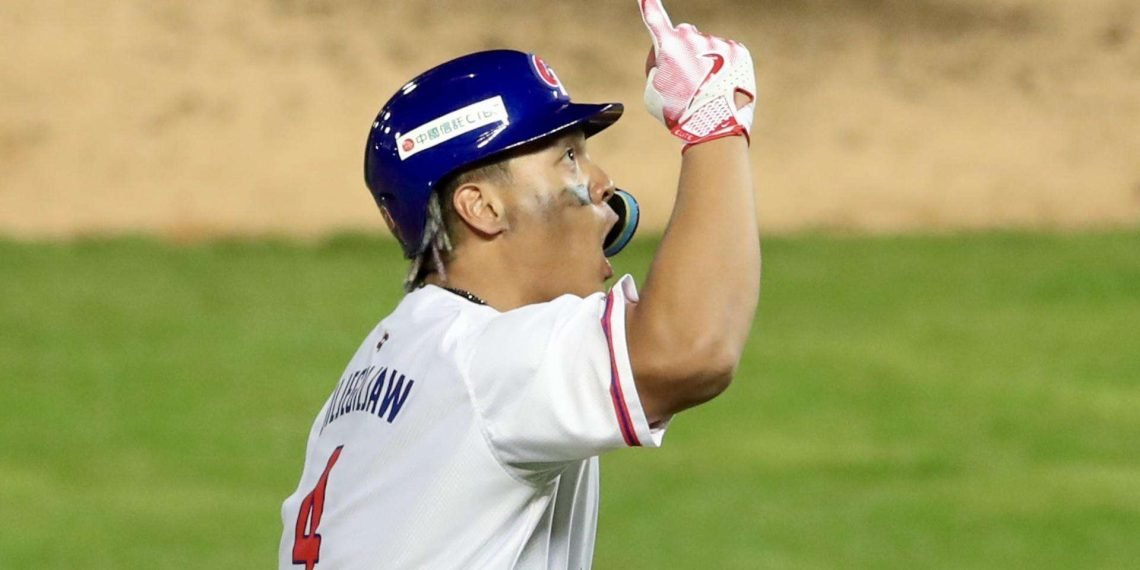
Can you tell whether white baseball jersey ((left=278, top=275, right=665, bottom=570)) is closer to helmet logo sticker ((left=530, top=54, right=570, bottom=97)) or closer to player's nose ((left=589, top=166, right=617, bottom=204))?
player's nose ((left=589, top=166, right=617, bottom=204))

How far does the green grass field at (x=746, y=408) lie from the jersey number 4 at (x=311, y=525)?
4.36 metres

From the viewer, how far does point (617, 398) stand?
9.48ft

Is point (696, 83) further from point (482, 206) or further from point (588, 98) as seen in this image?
point (588, 98)

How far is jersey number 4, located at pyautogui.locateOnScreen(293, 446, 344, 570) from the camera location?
330 cm

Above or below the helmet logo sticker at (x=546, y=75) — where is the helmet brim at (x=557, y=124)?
below

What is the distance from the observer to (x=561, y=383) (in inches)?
115

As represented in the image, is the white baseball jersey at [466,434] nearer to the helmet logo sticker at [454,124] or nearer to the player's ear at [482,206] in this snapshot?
the player's ear at [482,206]

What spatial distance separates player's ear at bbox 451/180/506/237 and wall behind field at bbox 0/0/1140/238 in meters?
10.6

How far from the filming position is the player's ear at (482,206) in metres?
3.29

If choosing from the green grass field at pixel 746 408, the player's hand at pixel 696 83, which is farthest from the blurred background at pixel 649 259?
the player's hand at pixel 696 83

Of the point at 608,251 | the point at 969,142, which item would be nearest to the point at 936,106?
the point at 969,142

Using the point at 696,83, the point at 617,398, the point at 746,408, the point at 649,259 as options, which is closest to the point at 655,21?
the point at 696,83

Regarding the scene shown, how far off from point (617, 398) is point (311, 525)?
2.39 ft

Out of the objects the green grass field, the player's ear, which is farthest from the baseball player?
the green grass field
